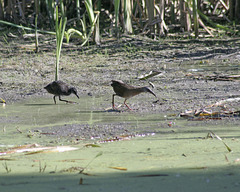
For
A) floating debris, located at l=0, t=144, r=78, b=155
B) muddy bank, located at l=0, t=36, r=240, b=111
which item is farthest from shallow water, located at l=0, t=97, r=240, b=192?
muddy bank, located at l=0, t=36, r=240, b=111

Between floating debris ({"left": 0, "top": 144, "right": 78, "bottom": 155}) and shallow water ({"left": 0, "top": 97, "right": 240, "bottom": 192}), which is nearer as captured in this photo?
shallow water ({"left": 0, "top": 97, "right": 240, "bottom": 192})

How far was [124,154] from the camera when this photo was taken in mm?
3113

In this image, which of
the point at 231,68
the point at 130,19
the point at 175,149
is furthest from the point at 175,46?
the point at 175,149

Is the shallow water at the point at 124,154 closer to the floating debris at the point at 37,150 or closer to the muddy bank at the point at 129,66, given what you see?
the floating debris at the point at 37,150

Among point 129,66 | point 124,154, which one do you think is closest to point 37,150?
point 124,154

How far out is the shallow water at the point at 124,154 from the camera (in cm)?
239

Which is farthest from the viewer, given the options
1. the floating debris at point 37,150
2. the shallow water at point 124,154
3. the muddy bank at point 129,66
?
the muddy bank at point 129,66

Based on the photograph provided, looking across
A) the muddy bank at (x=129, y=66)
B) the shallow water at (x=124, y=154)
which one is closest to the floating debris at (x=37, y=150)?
the shallow water at (x=124, y=154)

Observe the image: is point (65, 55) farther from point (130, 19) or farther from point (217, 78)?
point (217, 78)

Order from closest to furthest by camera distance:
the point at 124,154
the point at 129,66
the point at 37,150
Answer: the point at 124,154, the point at 37,150, the point at 129,66

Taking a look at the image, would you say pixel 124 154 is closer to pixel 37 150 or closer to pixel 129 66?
pixel 37 150

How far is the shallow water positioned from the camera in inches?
93.9

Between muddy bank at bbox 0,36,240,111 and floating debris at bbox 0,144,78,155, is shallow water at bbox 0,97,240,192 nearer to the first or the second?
floating debris at bbox 0,144,78,155

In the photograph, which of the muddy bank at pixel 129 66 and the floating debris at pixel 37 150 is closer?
the floating debris at pixel 37 150
